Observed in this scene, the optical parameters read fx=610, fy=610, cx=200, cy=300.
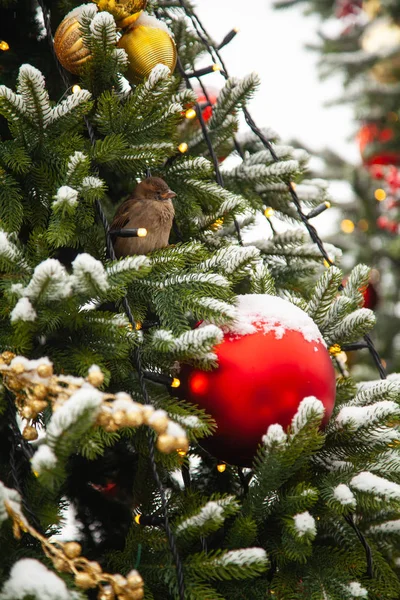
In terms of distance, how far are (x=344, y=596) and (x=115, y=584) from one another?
14.7 inches

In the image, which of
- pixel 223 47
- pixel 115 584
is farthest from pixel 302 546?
pixel 223 47

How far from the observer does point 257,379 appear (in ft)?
2.93

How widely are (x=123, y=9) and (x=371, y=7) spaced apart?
357 cm

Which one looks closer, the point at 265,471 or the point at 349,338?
the point at 265,471

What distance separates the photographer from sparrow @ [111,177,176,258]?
119 cm

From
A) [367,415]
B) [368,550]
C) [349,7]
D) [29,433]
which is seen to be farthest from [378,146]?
[29,433]

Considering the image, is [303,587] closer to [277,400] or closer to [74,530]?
[277,400]

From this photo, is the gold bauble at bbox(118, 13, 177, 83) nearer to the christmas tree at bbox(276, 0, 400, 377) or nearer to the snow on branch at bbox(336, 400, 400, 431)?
the snow on branch at bbox(336, 400, 400, 431)

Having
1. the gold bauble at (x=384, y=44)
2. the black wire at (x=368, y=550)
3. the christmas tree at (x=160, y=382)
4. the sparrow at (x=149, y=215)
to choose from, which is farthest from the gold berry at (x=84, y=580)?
the gold bauble at (x=384, y=44)

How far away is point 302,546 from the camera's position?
0.85 meters

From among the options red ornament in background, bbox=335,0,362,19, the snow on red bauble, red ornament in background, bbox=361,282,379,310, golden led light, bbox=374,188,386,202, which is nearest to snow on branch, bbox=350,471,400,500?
the snow on red bauble

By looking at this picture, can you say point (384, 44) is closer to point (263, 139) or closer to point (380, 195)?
point (380, 195)

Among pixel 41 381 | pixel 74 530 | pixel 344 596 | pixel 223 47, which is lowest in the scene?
pixel 74 530

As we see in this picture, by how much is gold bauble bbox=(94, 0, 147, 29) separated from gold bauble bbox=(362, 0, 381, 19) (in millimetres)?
3457
